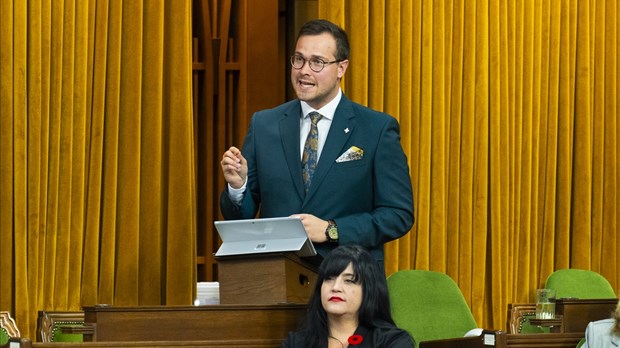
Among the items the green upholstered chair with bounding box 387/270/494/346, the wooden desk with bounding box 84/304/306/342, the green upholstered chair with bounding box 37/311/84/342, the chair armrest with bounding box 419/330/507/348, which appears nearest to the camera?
the wooden desk with bounding box 84/304/306/342

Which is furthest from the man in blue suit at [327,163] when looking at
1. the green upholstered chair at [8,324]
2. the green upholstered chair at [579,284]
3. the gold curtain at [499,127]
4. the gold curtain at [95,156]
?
the green upholstered chair at [579,284]

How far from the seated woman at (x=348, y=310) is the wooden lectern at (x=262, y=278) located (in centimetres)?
15

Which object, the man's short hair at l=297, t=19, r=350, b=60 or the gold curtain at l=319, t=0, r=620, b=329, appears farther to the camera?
the gold curtain at l=319, t=0, r=620, b=329

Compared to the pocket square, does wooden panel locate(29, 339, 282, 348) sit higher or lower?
lower

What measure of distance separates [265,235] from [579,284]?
9.05ft

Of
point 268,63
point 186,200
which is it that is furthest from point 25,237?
point 268,63

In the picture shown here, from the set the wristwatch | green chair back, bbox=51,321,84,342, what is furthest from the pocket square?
green chair back, bbox=51,321,84,342

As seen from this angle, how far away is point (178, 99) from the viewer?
5637 millimetres

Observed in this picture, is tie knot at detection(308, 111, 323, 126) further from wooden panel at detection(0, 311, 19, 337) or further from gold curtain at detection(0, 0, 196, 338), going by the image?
wooden panel at detection(0, 311, 19, 337)

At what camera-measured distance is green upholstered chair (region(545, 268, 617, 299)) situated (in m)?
5.89

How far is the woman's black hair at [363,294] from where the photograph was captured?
3.51 m

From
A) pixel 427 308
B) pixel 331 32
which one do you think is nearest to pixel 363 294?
pixel 331 32

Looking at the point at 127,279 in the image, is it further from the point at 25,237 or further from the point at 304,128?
the point at 304,128

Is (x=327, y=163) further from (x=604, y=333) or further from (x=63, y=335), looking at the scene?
(x=63, y=335)
